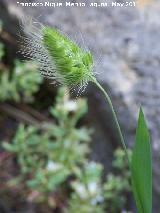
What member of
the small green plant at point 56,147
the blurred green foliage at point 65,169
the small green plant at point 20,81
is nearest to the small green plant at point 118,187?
the blurred green foliage at point 65,169

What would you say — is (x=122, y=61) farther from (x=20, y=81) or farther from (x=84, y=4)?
(x=20, y=81)

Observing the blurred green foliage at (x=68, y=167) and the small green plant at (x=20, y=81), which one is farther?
the small green plant at (x=20, y=81)

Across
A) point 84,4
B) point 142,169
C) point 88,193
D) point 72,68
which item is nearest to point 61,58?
point 72,68

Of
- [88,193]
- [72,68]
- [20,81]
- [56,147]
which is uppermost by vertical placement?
[72,68]

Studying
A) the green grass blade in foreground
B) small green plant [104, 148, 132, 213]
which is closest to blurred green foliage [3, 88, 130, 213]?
small green plant [104, 148, 132, 213]

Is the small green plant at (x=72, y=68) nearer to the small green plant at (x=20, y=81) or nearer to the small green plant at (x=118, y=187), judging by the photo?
the small green plant at (x=118, y=187)
